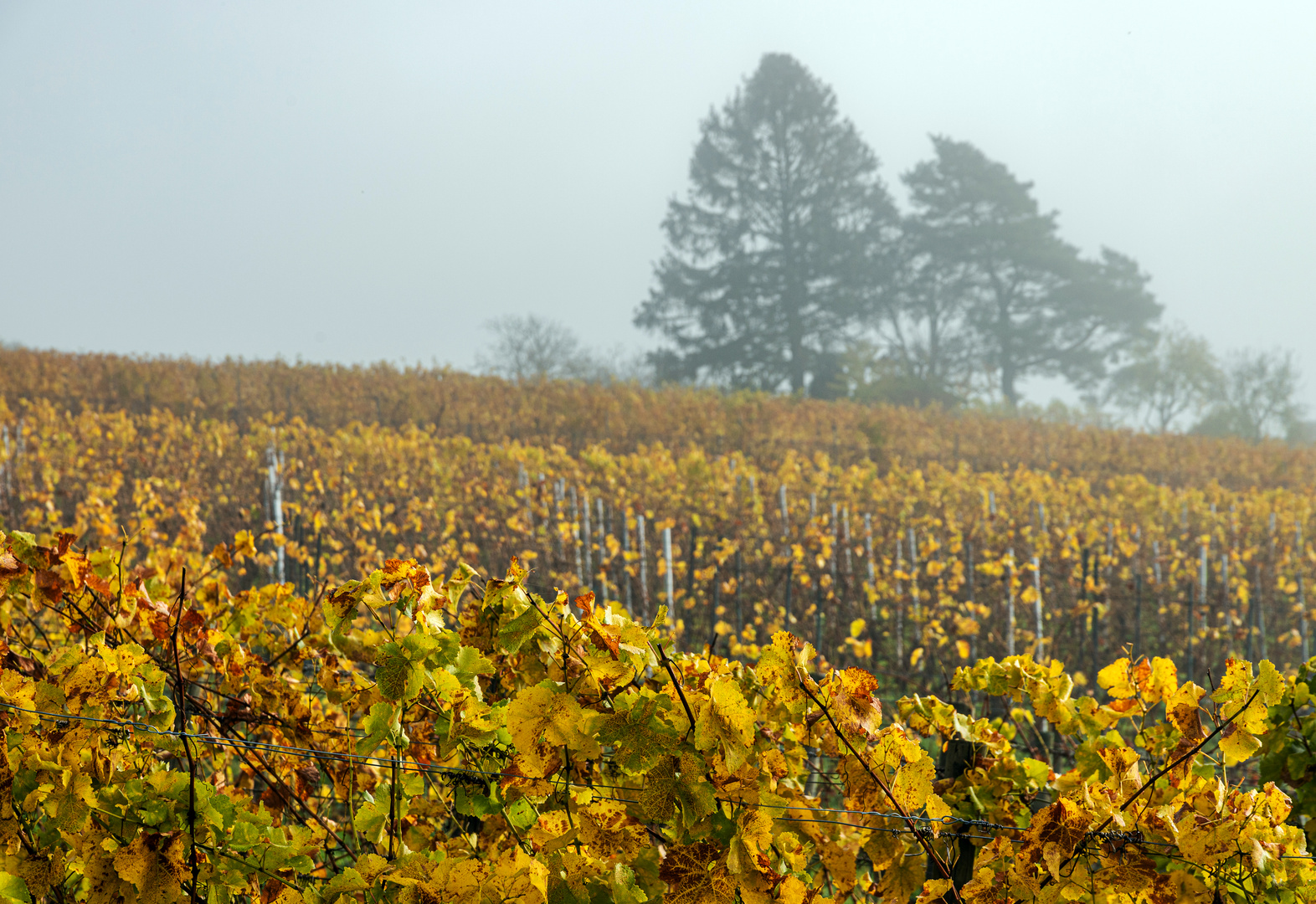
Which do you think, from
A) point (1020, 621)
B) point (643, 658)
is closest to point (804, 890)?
point (643, 658)

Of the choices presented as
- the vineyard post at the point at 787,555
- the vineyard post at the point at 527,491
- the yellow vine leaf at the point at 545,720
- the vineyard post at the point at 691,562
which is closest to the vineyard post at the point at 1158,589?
the vineyard post at the point at 787,555

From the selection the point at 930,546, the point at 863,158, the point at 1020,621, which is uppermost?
the point at 863,158

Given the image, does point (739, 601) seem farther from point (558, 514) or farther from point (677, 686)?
point (677, 686)

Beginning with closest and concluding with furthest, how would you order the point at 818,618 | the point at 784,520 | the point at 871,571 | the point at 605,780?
1. the point at 605,780
2. the point at 818,618
3. the point at 871,571
4. the point at 784,520

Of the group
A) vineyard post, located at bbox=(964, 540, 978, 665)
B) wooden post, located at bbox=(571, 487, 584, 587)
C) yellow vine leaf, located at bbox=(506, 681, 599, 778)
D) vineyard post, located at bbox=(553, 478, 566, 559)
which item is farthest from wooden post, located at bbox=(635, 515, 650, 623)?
yellow vine leaf, located at bbox=(506, 681, 599, 778)

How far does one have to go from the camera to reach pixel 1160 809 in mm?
1147

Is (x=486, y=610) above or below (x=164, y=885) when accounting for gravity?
above

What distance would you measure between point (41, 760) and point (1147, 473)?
1647 cm

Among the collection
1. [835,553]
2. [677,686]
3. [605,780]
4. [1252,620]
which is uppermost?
[677,686]

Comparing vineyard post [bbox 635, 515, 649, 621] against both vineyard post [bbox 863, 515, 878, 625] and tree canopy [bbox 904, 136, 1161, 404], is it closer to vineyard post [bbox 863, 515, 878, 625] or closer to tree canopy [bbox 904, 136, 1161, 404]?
vineyard post [bbox 863, 515, 878, 625]

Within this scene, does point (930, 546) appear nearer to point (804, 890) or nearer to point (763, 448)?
point (804, 890)

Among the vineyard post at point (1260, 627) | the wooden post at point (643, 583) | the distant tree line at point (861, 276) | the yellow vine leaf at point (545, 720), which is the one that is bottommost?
the vineyard post at point (1260, 627)

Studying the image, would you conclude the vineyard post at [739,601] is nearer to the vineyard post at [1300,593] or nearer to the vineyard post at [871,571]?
the vineyard post at [871,571]

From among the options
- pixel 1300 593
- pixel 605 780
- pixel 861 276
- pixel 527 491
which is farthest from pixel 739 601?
pixel 861 276
